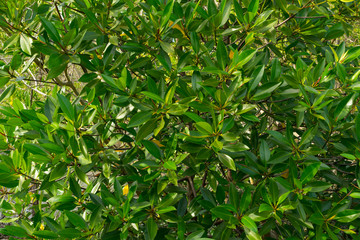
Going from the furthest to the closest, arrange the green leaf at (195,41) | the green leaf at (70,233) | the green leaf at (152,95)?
1. the green leaf at (195,41)
2. the green leaf at (70,233)
3. the green leaf at (152,95)

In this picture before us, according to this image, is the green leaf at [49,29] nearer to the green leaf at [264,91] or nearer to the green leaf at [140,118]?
the green leaf at [140,118]

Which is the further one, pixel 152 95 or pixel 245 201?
pixel 245 201

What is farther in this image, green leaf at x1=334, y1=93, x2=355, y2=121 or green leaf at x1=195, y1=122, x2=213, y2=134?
green leaf at x1=334, y1=93, x2=355, y2=121

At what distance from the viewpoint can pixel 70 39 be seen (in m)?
1.18

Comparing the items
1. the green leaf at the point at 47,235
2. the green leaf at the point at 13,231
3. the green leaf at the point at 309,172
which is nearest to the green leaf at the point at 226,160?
the green leaf at the point at 309,172

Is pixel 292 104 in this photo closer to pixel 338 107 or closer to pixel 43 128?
pixel 338 107

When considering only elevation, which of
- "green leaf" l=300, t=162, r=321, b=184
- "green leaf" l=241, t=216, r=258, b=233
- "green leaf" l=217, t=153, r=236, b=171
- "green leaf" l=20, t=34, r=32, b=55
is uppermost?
"green leaf" l=20, t=34, r=32, b=55

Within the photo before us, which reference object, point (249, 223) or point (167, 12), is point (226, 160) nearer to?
point (249, 223)

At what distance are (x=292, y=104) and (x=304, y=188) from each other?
374 millimetres

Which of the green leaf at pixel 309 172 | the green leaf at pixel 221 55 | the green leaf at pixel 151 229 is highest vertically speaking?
the green leaf at pixel 221 55

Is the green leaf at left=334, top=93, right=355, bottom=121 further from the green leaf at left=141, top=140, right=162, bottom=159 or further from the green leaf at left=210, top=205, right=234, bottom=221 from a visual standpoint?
the green leaf at left=141, top=140, right=162, bottom=159

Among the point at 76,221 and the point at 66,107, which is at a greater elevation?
the point at 66,107

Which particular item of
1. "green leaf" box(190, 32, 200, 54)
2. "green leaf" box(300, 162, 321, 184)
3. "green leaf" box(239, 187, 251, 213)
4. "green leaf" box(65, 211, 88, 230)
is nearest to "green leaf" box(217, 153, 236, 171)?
"green leaf" box(239, 187, 251, 213)

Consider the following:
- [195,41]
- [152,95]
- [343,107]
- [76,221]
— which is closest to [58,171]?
[76,221]
